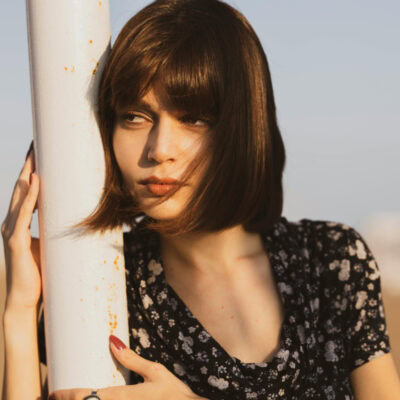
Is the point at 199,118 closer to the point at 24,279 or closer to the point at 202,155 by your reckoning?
the point at 202,155

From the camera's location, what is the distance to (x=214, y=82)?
6.14 ft

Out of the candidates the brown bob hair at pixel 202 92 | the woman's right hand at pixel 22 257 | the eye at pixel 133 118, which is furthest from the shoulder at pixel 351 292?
the woman's right hand at pixel 22 257

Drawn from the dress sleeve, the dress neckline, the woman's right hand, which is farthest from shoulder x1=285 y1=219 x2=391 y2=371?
the woman's right hand

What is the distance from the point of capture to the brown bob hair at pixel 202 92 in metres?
1.84

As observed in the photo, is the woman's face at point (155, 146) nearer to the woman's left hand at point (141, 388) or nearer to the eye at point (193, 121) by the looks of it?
the eye at point (193, 121)

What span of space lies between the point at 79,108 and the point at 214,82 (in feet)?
1.31

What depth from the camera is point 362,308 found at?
2.21 metres

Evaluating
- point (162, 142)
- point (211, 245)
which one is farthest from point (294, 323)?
point (162, 142)

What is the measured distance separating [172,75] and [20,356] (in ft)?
3.22

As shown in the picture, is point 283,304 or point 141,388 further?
point 283,304

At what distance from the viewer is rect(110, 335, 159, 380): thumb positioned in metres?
1.82

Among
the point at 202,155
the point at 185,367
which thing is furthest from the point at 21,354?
the point at 202,155

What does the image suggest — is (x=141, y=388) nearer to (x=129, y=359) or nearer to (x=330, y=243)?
(x=129, y=359)

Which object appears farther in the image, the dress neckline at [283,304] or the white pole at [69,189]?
the dress neckline at [283,304]
